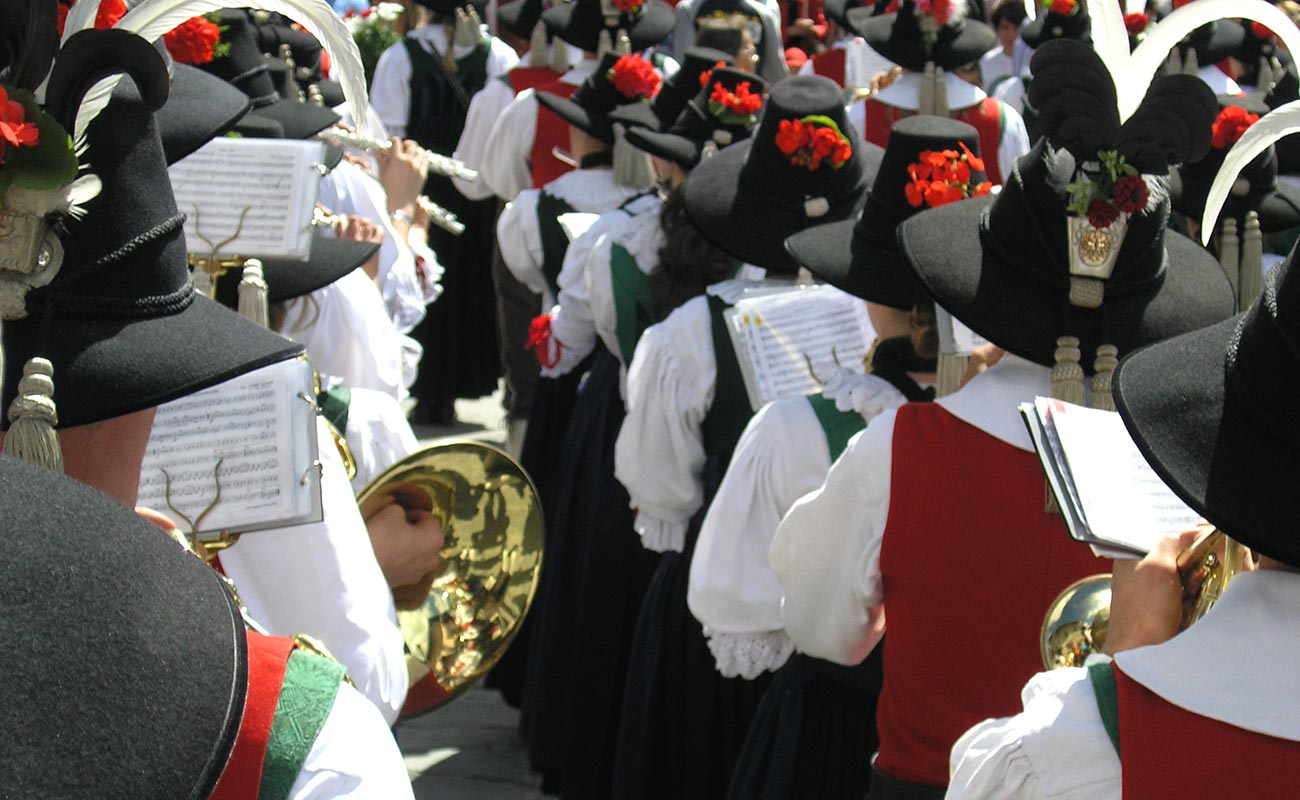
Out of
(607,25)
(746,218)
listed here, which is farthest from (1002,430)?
(607,25)

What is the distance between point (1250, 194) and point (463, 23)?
16.2 feet

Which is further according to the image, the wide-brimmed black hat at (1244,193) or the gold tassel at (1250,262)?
the wide-brimmed black hat at (1244,193)

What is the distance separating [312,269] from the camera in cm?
296

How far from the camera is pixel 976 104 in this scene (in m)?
6.48

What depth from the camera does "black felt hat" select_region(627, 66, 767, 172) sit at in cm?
465

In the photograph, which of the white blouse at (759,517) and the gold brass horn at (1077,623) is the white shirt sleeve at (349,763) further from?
the white blouse at (759,517)

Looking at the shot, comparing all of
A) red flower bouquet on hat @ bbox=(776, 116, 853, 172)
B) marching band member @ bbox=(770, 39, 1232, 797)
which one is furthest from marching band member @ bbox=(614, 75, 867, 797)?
marching band member @ bbox=(770, 39, 1232, 797)

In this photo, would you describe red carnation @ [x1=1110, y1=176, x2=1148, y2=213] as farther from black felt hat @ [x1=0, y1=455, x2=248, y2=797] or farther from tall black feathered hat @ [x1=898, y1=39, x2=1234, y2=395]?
black felt hat @ [x1=0, y1=455, x2=248, y2=797]

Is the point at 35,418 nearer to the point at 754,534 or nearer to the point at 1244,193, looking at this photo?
the point at 754,534

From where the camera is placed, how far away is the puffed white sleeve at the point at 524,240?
5602 mm

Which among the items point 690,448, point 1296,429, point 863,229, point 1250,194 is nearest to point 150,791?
point 1296,429

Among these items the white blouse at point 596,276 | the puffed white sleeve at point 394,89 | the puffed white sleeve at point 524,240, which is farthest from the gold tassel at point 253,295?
the puffed white sleeve at point 394,89

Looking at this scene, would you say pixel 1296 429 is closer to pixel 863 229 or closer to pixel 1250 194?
pixel 863 229

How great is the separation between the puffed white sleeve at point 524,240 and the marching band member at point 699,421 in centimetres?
177
